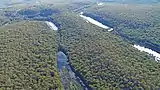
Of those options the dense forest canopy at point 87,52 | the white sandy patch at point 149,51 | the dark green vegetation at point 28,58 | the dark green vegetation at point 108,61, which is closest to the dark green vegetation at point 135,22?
the dense forest canopy at point 87,52

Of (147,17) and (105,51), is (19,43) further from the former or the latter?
(147,17)

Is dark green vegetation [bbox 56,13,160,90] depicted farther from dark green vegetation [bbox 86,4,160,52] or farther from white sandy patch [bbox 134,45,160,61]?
dark green vegetation [bbox 86,4,160,52]

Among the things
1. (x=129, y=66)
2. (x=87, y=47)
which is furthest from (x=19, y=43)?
(x=129, y=66)

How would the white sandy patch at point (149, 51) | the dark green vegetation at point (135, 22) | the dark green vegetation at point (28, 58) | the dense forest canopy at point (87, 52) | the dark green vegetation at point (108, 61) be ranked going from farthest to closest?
the dark green vegetation at point (135, 22), the white sandy patch at point (149, 51), the dense forest canopy at point (87, 52), the dark green vegetation at point (108, 61), the dark green vegetation at point (28, 58)

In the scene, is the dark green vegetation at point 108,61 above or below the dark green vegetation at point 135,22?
above

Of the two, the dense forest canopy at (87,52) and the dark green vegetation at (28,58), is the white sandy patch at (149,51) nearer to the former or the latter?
the dense forest canopy at (87,52)

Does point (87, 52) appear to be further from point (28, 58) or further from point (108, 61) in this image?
point (28, 58)

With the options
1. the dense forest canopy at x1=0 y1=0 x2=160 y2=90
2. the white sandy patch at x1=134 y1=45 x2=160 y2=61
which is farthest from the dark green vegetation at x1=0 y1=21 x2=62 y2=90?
the white sandy patch at x1=134 y1=45 x2=160 y2=61
